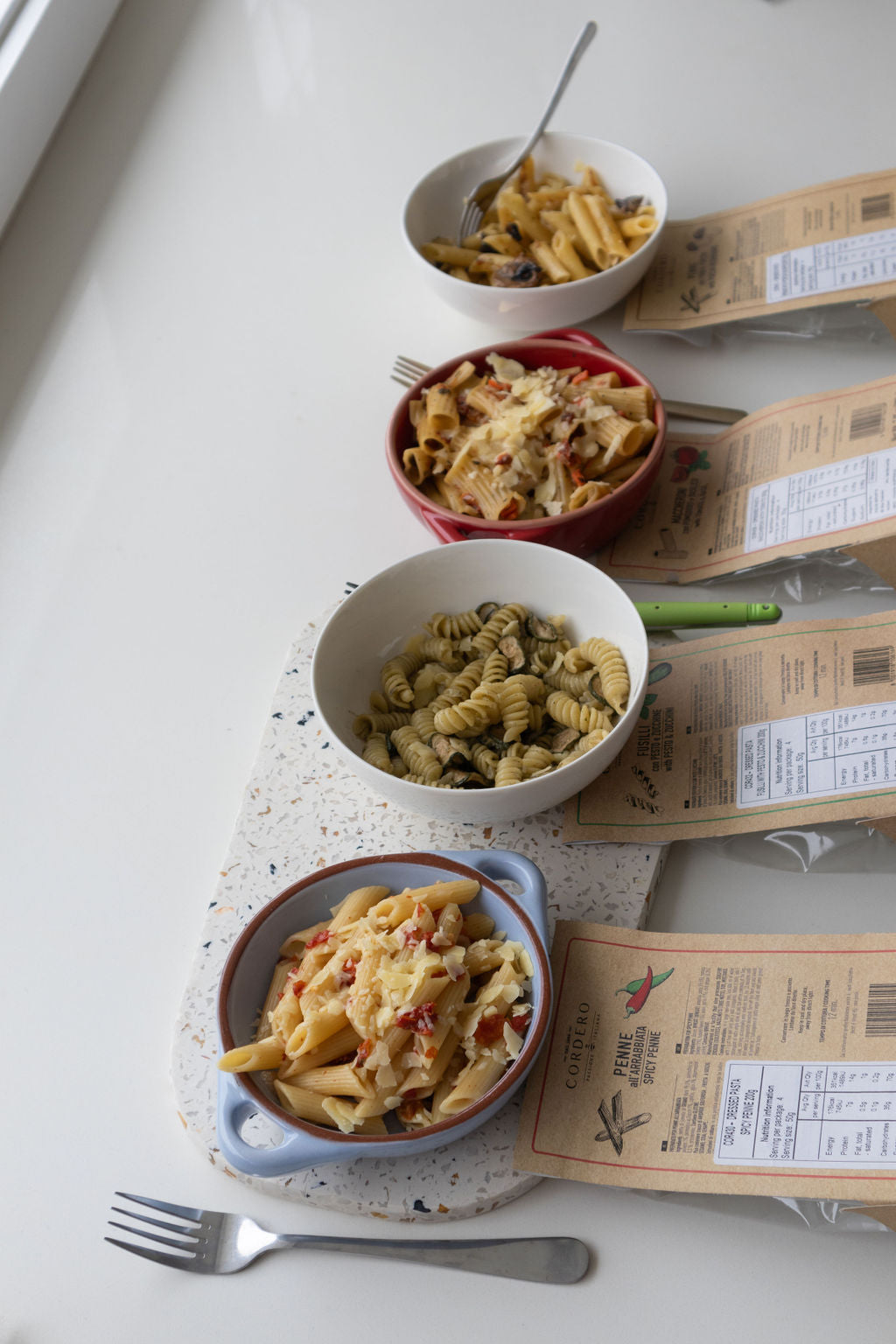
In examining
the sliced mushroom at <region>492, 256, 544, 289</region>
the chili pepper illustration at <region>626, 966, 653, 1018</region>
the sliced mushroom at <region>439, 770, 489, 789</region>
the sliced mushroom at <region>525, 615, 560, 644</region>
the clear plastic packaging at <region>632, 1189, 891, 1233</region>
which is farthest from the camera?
the sliced mushroom at <region>492, 256, 544, 289</region>

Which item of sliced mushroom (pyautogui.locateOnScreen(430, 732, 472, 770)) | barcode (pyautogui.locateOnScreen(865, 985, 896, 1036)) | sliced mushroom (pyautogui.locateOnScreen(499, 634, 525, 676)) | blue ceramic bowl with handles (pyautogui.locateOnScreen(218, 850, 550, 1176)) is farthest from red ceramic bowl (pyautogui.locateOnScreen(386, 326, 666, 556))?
barcode (pyautogui.locateOnScreen(865, 985, 896, 1036))

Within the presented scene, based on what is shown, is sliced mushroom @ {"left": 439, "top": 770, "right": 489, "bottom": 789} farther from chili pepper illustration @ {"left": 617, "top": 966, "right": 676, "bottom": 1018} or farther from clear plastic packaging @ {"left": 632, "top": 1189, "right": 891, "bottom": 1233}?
clear plastic packaging @ {"left": 632, "top": 1189, "right": 891, "bottom": 1233}

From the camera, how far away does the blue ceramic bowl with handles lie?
2.27 ft

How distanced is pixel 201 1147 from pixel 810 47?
1.71 m

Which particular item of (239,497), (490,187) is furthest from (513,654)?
(490,187)

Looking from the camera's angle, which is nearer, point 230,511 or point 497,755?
point 497,755

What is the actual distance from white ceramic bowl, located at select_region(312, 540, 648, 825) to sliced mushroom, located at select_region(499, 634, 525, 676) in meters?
0.07

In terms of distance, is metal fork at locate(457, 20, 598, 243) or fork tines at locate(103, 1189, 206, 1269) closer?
fork tines at locate(103, 1189, 206, 1269)

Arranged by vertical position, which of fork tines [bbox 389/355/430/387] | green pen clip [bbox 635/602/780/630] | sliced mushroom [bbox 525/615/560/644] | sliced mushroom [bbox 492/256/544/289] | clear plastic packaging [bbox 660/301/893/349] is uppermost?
clear plastic packaging [bbox 660/301/893/349]

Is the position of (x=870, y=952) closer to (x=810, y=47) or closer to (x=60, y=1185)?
(x=60, y=1185)

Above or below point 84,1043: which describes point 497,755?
above

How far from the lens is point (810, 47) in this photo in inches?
65.7

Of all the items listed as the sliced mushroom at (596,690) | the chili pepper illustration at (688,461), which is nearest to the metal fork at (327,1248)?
the sliced mushroom at (596,690)

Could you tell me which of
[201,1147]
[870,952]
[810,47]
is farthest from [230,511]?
[810,47]
